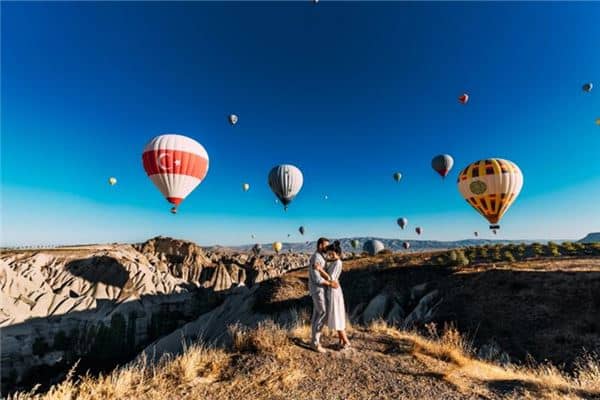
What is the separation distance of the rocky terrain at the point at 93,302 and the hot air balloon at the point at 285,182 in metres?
44.0

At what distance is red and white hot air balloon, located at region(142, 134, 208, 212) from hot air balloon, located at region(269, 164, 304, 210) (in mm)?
8989

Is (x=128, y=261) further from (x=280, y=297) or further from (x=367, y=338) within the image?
(x=367, y=338)

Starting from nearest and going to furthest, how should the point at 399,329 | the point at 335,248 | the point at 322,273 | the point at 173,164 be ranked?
1. the point at 322,273
2. the point at 335,248
3. the point at 399,329
4. the point at 173,164

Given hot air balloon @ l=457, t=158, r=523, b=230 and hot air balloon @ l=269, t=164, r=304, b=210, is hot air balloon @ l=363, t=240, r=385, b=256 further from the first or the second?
hot air balloon @ l=457, t=158, r=523, b=230

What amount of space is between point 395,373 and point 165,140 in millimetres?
20603

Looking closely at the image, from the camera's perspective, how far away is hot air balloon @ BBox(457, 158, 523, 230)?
856 inches

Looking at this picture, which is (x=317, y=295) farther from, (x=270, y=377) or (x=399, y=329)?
(x=399, y=329)

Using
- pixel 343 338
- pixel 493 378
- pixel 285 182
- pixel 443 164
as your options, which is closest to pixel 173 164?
pixel 285 182

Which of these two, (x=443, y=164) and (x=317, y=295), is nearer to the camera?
(x=317, y=295)

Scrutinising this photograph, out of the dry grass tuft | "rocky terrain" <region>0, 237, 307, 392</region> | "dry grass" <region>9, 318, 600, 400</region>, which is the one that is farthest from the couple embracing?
"rocky terrain" <region>0, 237, 307, 392</region>

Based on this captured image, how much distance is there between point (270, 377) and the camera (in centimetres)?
505

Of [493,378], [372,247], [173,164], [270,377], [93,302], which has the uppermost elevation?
[173,164]

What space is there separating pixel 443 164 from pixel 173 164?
2769 cm

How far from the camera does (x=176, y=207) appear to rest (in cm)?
2228
